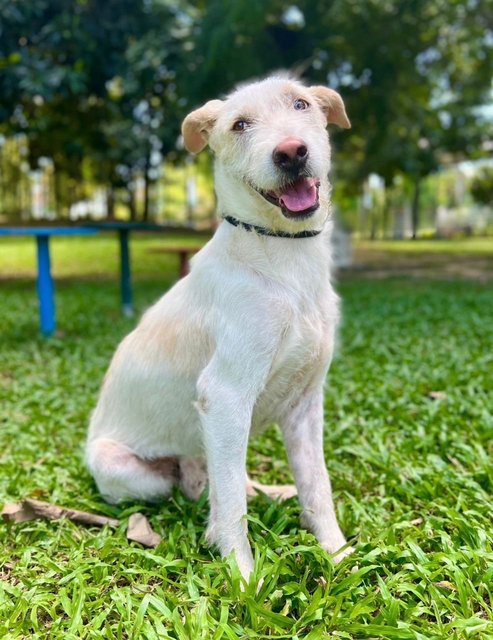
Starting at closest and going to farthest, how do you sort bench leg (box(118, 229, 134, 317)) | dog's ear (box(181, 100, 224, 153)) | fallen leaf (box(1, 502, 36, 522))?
1. dog's ear (box(181, 100, 224, 153))
2. fallen leaf (box(1, 502, 36, 522))
3. bench leg (box(118, 229, 134, 317))

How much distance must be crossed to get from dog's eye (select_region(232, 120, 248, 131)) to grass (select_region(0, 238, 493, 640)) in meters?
1.38

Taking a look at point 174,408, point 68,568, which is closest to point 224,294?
point 174,408

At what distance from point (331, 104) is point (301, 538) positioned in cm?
167

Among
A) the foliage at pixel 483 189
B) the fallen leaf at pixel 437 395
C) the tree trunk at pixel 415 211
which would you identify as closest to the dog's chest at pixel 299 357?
the fallen leaf at pixel 437 395

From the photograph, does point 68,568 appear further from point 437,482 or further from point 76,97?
point 76,97

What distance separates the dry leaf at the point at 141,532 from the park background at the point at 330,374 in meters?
0.06

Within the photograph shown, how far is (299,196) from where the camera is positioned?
209cm

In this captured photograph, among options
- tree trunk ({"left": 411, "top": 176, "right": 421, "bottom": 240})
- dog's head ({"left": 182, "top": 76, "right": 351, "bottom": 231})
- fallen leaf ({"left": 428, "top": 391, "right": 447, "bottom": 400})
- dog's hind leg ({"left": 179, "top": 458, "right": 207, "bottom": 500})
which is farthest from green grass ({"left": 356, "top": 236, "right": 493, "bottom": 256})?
dog's head ({"left": 182, "top": 76, "right": 351, "bottom": 231})

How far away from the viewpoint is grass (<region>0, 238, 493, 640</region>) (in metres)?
1.89

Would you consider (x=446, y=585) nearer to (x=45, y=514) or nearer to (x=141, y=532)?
(x=141, y=532)

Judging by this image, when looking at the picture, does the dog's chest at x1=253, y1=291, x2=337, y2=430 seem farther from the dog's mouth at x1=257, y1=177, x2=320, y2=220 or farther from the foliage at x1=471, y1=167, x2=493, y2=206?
the foliage at x1=471, y1=167, x2=493, y2=206

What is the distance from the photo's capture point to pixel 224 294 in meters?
2.22

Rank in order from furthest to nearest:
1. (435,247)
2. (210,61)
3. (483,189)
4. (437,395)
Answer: (483,189)
(435,247)
(210,61)
(437,395)

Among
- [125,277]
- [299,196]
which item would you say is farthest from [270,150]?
[125,277]
